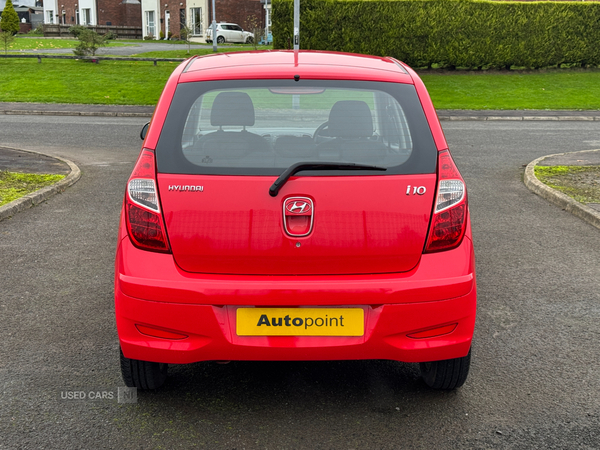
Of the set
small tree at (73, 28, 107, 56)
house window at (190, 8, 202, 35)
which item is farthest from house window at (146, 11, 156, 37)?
small tree at (73, 28, 107, 56)

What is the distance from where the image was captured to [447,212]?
311 cm

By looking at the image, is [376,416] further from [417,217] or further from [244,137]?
[244,137]

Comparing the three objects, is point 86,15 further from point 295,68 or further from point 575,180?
point 295,68

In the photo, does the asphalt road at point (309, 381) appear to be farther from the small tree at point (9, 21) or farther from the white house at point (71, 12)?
the white house at point (71, 12)

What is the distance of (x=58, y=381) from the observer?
3641mm

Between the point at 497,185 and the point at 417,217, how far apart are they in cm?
696

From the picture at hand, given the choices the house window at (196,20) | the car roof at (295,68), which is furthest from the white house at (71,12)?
the car roof at (295,68)

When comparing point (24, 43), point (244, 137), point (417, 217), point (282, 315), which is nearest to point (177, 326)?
point (282, 315)

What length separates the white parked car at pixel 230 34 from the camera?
171 ft

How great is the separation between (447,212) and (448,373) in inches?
33.8

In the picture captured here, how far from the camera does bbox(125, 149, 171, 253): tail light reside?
120 inches

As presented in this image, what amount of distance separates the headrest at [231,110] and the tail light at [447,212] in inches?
36.8

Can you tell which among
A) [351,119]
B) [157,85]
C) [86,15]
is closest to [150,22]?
[86,15]

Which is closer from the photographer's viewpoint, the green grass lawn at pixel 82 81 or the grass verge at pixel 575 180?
the grass verge at pixel 575 180
